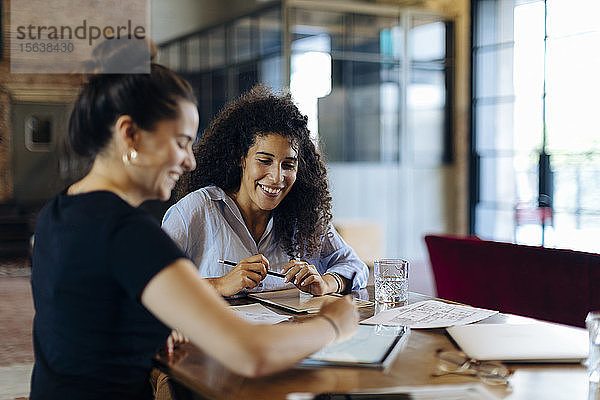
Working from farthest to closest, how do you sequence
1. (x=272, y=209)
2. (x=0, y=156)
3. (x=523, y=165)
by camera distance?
(x=523, y=165) → (x=0, y=156) → (x=272, y=209)

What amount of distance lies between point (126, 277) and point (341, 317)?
408 millimetres

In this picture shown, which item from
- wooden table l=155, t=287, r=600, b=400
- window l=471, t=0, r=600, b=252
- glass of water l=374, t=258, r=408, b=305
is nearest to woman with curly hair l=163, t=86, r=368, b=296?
glass of water l=374, t=258, r=408, b=305

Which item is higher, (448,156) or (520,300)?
(448,156)

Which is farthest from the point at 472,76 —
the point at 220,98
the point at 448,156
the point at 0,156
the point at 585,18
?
the point at 0,156

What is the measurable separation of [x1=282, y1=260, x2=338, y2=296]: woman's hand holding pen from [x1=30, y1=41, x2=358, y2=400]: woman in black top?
554mm

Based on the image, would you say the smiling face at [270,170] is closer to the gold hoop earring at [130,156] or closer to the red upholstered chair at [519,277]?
the gold hoop earring at [130,156]

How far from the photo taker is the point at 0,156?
20.3 ft

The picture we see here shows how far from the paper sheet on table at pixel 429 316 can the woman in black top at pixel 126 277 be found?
0.33m

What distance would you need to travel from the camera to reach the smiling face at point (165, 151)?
A: 121 cm

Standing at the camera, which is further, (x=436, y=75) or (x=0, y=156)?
(x=436, y=75)

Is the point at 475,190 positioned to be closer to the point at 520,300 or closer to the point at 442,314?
the point at 520,300

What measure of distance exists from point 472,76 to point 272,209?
621cm

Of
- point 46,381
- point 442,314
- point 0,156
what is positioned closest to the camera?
point 46,381

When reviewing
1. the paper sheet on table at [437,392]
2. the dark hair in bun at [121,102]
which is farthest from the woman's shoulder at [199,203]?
the paper sheet on table at [437,392]
